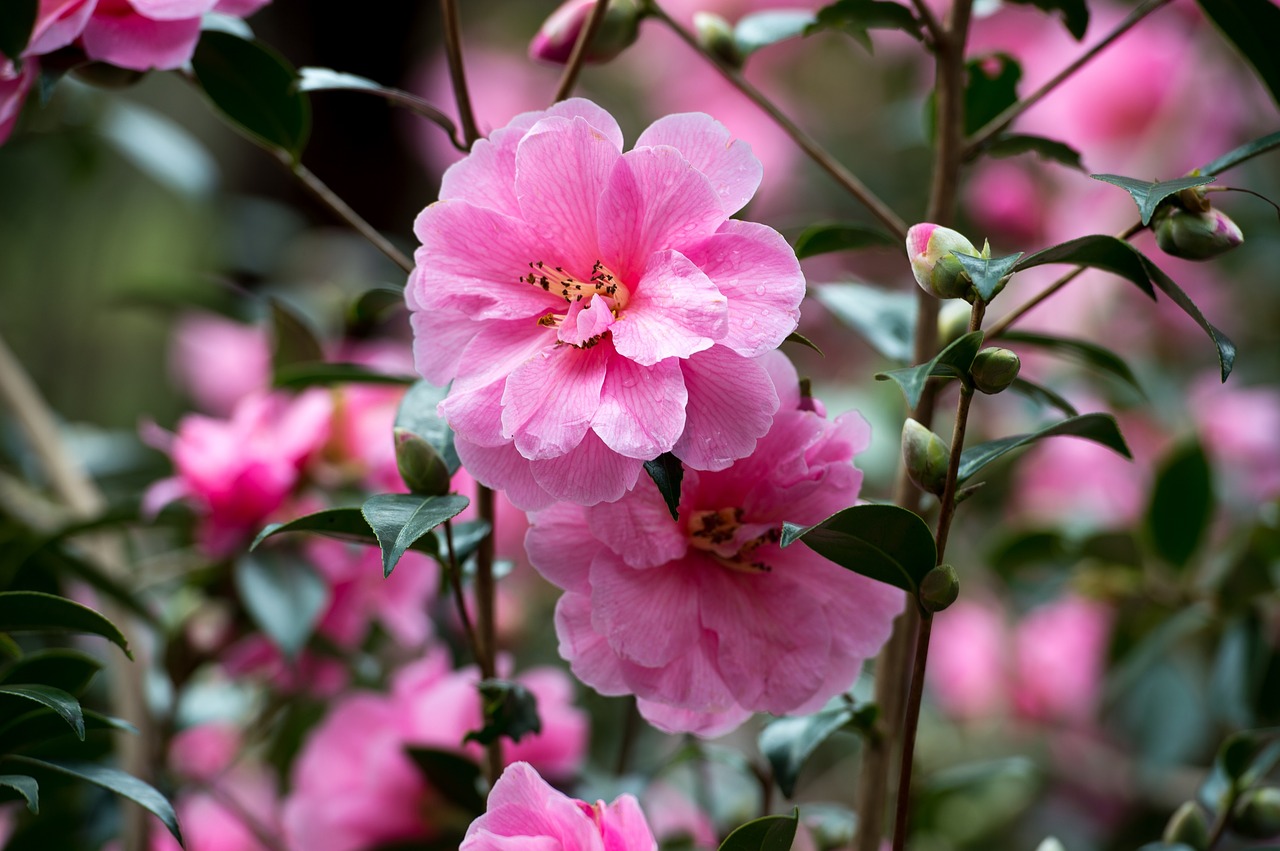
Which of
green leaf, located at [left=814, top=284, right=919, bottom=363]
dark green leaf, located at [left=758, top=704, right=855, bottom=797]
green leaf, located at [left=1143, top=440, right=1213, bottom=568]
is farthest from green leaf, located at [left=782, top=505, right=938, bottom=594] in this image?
green leaf, located at [left=1143, top=440, right=1213, bottom=568]

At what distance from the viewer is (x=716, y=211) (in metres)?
0.48

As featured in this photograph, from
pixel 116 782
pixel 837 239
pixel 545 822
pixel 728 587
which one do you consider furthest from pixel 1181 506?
pixel 116 782

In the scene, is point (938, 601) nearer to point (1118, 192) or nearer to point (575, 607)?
point (575, 607)

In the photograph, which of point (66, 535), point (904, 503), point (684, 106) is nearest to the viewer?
point (904, 503)

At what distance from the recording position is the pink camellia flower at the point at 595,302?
0.46m

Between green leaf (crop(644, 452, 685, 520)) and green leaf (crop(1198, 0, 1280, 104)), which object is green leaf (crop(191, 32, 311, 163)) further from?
green leaf (crop(1198, 0, 1280, 104))

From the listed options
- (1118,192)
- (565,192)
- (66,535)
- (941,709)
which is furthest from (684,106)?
(565,192)

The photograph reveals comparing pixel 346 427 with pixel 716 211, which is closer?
pixel 716 211

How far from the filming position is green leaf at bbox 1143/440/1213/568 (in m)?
0.95

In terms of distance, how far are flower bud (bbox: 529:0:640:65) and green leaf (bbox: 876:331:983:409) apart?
10.6 inches

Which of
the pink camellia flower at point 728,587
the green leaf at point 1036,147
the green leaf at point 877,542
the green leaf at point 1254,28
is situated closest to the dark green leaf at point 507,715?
the pink camellia flower at point 728,587

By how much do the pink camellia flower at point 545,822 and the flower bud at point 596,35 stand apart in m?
0.38

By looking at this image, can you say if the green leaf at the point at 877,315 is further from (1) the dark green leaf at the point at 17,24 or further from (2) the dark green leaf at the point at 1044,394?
(1) the dark green leaf at the point at 17,24

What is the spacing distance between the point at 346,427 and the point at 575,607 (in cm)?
49
